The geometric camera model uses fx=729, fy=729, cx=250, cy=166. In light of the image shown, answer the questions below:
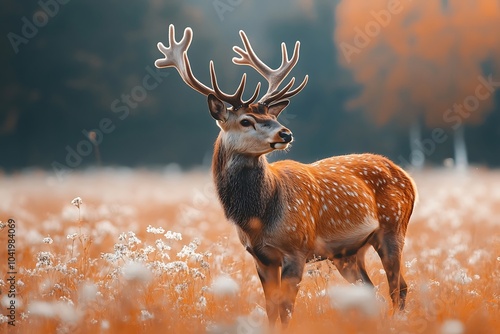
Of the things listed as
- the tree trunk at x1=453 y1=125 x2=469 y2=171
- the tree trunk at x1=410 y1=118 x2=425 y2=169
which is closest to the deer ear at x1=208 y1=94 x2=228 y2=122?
the tree trunk at x1=410 y1=118 x2=425 y2=169

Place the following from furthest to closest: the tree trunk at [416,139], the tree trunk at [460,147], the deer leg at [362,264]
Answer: the tree trunk at [460,147] < the tree trunk at [416,139] < the deer leg at [362,264]

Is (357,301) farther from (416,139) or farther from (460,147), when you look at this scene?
(460,147)

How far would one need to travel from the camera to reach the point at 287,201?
4.94 meters

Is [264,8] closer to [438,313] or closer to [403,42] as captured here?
[403,42]

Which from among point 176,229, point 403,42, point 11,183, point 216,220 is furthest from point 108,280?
point 403,42

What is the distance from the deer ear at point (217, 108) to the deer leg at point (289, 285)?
109 centimetres

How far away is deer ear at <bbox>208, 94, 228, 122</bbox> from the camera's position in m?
5.05

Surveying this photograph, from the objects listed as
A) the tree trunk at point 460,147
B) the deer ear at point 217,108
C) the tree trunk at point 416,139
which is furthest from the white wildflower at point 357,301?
the tree trunk at point 460,147

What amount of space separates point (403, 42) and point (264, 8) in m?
4.11

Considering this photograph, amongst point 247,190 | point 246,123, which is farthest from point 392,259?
point 246,123

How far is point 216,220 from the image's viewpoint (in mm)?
10688

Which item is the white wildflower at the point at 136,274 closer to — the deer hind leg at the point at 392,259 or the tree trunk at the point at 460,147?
the deer hind leg at the point at 392,259

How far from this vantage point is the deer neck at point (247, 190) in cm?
489

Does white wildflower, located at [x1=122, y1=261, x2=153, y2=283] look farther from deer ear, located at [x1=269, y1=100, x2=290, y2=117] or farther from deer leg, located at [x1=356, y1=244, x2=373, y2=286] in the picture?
deer leg, located at [x1=356, y1=244, x2=373, y2=286]
